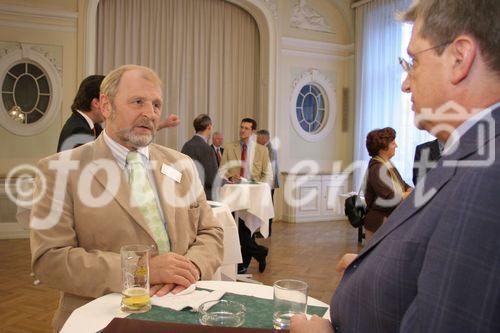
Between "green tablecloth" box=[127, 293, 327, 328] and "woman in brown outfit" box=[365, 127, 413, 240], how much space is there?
252 cm

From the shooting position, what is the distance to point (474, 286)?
0.63 m

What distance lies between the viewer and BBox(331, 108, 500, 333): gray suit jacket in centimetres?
63

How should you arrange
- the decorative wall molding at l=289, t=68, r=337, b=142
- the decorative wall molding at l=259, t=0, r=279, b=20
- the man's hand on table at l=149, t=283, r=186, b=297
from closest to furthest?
1. the man's hand on table at l=149, t=283, r=186, b=297
2. the decorative wall molding at l=259, t=0, r=279, b=20
3. the decorative wall molding at l=289, t=68, r=337, b=142

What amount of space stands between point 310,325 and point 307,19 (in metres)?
8.05

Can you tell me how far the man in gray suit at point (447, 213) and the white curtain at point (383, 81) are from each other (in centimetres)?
676

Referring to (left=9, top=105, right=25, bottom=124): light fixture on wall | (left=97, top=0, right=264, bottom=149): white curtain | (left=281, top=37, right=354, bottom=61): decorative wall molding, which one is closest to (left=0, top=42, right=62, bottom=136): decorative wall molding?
(left=9, top=105, right=25, bottom=124): light fixture on wall

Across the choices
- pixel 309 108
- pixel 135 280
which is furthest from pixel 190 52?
pixel 135 280

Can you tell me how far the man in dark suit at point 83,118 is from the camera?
3.01 m

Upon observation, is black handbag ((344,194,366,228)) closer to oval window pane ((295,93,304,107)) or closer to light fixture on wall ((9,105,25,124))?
oval window pane ((295,93,304,107))

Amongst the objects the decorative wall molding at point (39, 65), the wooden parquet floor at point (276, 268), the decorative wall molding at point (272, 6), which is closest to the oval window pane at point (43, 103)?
the decorative wall molding at point (39, 65)

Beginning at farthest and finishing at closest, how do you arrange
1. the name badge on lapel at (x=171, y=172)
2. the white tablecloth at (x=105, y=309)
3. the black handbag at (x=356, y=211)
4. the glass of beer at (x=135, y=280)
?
the black handbag at (x=356, y=211) → the name badge on lapel at (x=171, y=172) → the glass of beer at (x=135, y=280) → the white tablecloth at (x=105, y=309)

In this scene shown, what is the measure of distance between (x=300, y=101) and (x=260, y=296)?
7283 mm

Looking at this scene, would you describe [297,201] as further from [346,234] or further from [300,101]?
[300,101]

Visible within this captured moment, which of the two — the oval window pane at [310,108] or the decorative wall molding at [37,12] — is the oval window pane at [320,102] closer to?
the oval window pane at [310,108]
